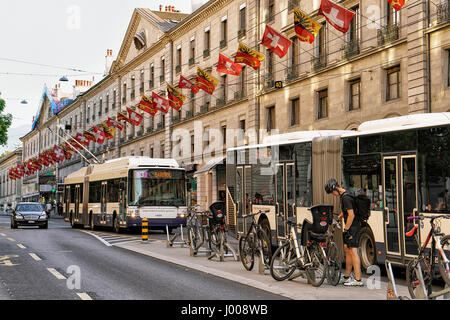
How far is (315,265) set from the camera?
11711 mm

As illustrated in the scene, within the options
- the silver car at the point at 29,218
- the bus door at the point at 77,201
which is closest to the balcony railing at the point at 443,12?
the bus door at the point at 77,201

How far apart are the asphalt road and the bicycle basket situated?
1457mm

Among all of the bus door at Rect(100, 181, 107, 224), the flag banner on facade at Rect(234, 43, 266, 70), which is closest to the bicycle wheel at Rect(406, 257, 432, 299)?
the flag banner on facade at Rect(234, 43, 266, 70)

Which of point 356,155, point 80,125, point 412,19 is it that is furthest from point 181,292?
point 80,125

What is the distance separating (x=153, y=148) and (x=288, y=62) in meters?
24.5

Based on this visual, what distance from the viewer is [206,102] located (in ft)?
154

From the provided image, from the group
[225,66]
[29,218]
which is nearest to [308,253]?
[225,66]

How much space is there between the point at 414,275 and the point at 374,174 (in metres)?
4.57

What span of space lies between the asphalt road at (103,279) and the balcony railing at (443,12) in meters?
13.5

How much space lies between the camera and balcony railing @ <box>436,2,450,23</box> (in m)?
23.9

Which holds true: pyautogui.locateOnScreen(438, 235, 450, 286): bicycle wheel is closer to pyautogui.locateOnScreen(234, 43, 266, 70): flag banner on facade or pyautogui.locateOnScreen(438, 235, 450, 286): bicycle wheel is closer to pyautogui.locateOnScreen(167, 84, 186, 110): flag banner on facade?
pyautogui.locateOnScreen(234, 43, 266, 70): flag banner on facade

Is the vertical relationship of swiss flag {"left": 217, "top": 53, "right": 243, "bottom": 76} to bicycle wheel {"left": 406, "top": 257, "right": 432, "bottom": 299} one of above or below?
above

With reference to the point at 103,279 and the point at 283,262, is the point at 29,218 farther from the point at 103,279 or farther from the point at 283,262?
the point at 283,262

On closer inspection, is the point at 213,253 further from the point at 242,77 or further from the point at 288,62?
the point at 242,77
